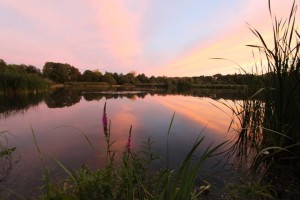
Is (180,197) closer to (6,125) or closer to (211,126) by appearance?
(211,126)

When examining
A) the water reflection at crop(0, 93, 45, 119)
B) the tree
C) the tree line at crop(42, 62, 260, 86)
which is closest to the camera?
the water reflection at crop(0, 93, 45, 119)

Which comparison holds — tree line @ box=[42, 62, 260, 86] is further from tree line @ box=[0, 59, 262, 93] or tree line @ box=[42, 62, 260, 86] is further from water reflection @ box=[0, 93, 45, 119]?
water reflection @ box=[0, 93, 45, 119]

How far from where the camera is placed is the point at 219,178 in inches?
122

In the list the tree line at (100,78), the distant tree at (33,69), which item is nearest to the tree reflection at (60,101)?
the tree line at (100,78)

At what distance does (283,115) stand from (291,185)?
82 cm

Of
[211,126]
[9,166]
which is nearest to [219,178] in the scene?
[9,166]

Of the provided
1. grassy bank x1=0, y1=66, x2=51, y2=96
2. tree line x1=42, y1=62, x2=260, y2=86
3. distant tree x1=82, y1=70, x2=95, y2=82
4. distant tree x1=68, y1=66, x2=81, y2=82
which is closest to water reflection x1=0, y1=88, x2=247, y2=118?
grassy bank x1=0, y1=66, x2=51, y2=96

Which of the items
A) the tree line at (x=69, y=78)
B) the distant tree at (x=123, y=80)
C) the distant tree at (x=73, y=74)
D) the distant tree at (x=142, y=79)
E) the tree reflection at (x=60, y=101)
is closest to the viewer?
the tree reflection at (x=60, y=101)

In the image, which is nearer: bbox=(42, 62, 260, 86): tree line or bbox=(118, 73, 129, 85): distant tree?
bbox=(42, 62, 260, 86): tree line

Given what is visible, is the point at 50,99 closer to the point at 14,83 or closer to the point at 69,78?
the point at 14,83

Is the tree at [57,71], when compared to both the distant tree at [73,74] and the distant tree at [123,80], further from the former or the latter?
the distant tree at [123,80]

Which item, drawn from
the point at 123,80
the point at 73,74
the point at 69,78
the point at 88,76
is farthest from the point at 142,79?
the point at 69,78

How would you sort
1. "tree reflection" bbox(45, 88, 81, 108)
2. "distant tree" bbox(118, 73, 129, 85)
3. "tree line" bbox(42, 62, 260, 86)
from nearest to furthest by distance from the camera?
"tree reflection" bbox(45, 88, 81, 108) < "tree line" bbox(42, 62, 260, 86) < "distant tree" bbox(118, 73, 129, 85)

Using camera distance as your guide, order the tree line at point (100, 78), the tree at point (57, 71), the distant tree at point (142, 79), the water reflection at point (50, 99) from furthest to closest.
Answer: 1. the distant tree at point (142, 79)
2. the tree at point (57, 71)
3. the tree line at point (100, 78)
4. the water reflection at point (50, 99)
